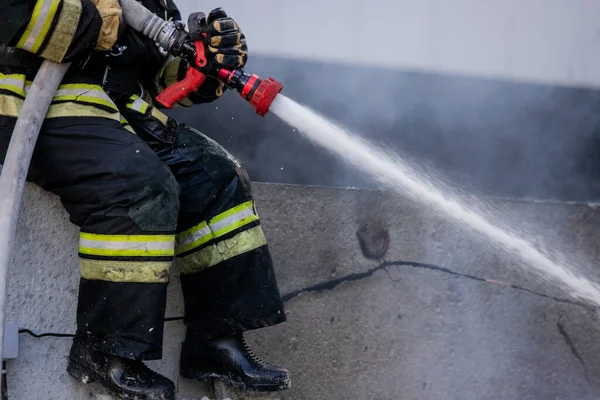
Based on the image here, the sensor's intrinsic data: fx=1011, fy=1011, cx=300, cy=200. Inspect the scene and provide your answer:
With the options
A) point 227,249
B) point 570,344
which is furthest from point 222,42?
point 570,344

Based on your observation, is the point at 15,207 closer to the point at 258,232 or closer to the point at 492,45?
the point at 258,232

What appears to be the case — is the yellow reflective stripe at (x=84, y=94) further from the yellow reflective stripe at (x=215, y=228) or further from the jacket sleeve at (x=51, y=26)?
the yellow reflective stripe at (x=215, y=228)

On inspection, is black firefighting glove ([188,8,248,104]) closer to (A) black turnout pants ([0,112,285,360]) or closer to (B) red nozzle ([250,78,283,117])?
(B) red nozzle ([250,78,283,117])

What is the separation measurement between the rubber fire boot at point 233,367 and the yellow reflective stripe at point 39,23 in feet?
3.71

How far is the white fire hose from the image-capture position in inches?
114

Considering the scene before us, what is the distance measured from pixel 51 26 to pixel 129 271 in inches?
29.9

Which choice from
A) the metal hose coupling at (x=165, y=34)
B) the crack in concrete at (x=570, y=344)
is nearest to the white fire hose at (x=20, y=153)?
the metal hose coupling at (x=165, y=34)

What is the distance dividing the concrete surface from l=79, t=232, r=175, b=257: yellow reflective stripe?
0.61 metres

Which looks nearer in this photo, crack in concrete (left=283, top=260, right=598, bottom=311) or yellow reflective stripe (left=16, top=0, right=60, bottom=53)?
yellow reflective stripe (left=16, top=0, right=60, bottom=53)

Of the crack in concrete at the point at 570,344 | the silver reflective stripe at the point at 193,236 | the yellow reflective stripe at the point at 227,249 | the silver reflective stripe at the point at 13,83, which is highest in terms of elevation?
the silver reflective stripe at the point at 13,83

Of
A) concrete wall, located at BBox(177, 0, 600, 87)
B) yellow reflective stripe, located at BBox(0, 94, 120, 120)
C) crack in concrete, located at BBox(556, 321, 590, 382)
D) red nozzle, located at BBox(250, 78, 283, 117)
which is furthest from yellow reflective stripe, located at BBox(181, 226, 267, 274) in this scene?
crack in concrete, located at BBox(556, 321, 590, 382)

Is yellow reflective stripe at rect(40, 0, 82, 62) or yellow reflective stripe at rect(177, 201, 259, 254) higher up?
yellow reflective stripe at rect(40, 0, 82, 62)

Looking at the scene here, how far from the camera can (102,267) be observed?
302 centimetres

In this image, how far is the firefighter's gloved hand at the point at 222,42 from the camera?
3.21 metres
